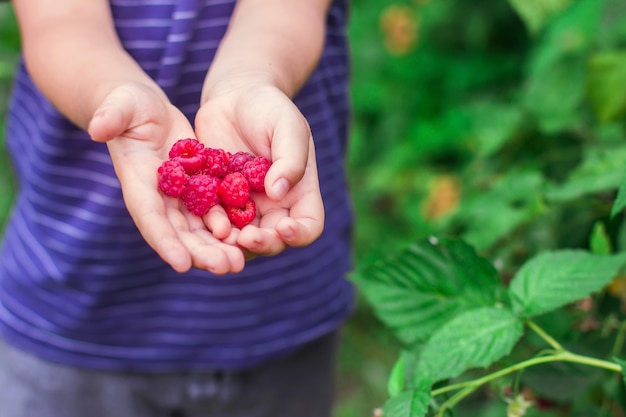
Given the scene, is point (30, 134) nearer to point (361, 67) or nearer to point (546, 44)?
point (546, 44)

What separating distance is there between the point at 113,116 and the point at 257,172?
147 mm

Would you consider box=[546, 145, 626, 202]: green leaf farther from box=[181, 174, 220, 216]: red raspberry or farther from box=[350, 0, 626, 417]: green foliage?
box=[181, 174, 220, 216]: red raspberry

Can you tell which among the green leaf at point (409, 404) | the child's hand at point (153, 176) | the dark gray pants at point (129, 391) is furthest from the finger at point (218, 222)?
the dark gray pants at point (129, 391)

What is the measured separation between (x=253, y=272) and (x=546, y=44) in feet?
3.27

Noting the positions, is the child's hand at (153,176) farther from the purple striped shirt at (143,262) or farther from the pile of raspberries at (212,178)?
the purple striped shirt at (143,262)

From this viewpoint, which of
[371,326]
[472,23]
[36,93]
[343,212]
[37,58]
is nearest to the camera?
[37,58]

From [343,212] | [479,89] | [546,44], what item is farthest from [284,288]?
[479,89]

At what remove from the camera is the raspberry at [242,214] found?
793mm

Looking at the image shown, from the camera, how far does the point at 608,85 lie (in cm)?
142

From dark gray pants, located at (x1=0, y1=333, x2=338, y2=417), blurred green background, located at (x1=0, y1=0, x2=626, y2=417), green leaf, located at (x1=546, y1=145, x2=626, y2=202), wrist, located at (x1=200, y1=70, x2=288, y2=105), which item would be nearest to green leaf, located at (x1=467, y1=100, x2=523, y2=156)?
blurred green background, located at (x1=0, y1=0, x2=626, y2=417)

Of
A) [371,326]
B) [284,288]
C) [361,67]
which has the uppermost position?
[284,288]

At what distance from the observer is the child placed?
0.92 m

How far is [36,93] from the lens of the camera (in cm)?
114

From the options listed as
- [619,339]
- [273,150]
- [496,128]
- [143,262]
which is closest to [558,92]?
[496,128]
